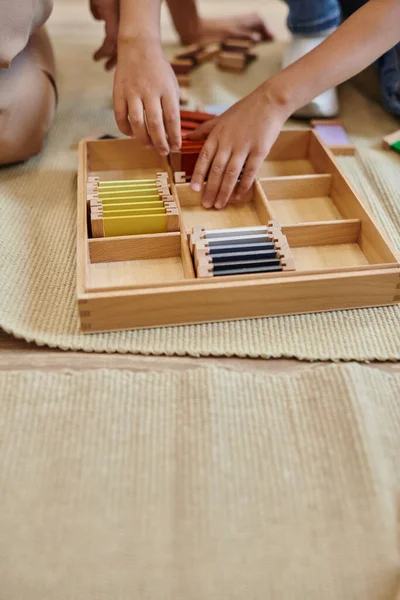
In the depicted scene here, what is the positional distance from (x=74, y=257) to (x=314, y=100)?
714 millimetres

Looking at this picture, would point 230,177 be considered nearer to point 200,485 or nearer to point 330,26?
point 200,485

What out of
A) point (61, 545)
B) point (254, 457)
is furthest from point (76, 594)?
point (254, 457)

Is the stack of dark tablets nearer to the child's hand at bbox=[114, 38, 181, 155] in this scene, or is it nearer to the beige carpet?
the beige carpet

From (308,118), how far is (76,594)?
3.81 ft

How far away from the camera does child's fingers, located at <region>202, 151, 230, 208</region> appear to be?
3.30 ft

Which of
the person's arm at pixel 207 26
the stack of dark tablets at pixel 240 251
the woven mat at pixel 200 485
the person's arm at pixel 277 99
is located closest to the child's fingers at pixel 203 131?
the person's arm at pixel 277 99

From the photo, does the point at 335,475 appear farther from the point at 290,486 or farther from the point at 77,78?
the point at 77,78

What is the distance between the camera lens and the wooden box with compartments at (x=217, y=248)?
84 cm

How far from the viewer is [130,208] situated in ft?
3.25

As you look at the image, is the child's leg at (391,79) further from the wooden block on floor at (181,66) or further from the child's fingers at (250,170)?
the child's fingers at (250,170)

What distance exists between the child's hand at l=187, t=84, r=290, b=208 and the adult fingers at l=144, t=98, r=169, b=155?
0.24ft

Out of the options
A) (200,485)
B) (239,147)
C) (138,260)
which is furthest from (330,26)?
(200,485)

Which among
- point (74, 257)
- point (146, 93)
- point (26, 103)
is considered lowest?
point (74, 257)

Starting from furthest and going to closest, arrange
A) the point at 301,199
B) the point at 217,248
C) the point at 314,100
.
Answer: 1. the point at 314,100
2. the point at 301,199
3. the point at 217,248
